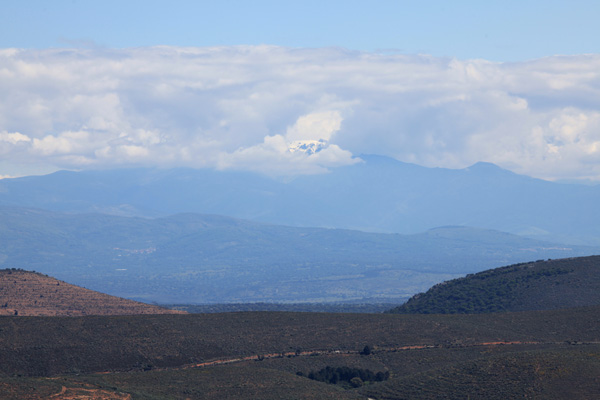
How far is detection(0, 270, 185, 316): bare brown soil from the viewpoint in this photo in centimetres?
8812

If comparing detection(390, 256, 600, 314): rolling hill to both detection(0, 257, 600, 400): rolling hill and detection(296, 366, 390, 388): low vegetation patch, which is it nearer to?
detection(0, 257, 600, 400): rolling hill

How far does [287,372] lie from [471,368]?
12607mm

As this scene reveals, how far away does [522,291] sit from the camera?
319ft

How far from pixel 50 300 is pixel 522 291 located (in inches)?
2086

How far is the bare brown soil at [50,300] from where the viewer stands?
3469 inches

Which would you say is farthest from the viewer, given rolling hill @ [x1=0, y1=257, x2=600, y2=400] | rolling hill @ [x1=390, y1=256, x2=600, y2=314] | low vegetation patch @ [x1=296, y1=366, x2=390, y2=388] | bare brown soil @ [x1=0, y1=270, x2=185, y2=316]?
rolling hill @ [x1=390, y1=256, x2=600, y2=314]

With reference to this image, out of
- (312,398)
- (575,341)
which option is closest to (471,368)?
(312,398)

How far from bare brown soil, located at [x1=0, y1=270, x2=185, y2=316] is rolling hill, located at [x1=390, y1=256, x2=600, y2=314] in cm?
3213

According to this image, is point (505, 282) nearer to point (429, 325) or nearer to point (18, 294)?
point (429, 325)

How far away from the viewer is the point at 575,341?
6788 cm

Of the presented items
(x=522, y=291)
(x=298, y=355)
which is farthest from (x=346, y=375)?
(x=522, y=291)

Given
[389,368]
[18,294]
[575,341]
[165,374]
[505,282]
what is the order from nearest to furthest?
[165,374] → [389,368] → [575,341] → [18,294] → [505,282]

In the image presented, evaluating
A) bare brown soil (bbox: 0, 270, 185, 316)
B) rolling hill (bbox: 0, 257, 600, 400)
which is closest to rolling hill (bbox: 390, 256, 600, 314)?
rolling hill (bbox: 0, 257, 600, 400)

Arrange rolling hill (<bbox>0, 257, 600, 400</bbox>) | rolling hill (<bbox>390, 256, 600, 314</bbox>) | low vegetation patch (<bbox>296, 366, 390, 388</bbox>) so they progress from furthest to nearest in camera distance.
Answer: rolling hill (<bbox>390, 256, 600, 314</bbox>), low vegetation patch (<bbox>296, 366, 390, 388</bbox>), rolling hill (<bbox>0, 257, 600, 400</bbox>)
